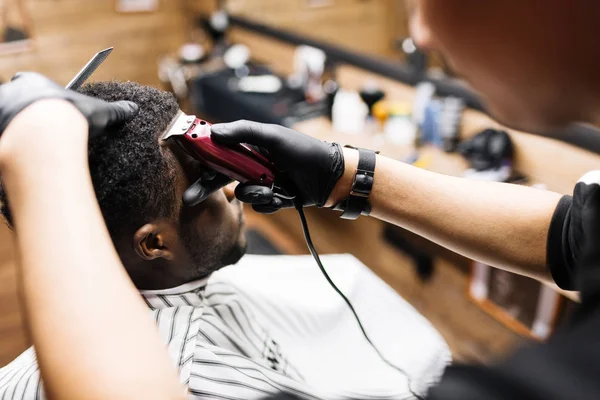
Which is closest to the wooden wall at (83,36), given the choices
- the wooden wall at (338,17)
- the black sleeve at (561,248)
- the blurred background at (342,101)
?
the blurred background at (342,101)

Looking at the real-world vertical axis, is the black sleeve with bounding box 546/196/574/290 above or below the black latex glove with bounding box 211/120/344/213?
below

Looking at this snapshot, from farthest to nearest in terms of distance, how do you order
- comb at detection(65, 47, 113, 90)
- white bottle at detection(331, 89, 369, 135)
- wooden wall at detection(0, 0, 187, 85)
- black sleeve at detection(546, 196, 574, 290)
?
wooden wall at detection(0, 0, 187, 85) → white bottle at detection(331, 89, 369, 135) → black sleeve at detection(546, 196, 574, 290) → comb at detection(65, 47, 113, 90)

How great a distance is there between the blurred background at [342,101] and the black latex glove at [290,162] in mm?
265

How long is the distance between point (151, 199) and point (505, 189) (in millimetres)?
701

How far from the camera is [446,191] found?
1065 millimetres

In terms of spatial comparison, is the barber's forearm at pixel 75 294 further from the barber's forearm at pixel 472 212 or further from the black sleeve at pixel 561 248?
the black sleeve at pixel 561 248

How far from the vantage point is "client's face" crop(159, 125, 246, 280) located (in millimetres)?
948

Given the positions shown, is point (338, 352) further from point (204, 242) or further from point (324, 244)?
point (324, 244)

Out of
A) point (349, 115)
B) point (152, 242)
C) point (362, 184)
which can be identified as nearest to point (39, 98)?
point (152, 242)

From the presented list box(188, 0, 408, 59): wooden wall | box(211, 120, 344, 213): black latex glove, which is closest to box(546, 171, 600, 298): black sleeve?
box(211, 120, 344, 213): black latex glove

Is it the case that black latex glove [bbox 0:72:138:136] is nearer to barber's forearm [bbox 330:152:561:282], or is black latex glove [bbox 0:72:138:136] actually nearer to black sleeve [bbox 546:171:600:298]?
barber's forearm [bbox 330:152:561:282]

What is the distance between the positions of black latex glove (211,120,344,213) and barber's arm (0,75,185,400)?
33 cm

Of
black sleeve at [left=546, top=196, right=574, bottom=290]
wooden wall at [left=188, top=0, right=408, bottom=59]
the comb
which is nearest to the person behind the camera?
the comb

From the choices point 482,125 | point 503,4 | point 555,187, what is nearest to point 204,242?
point 503,4
